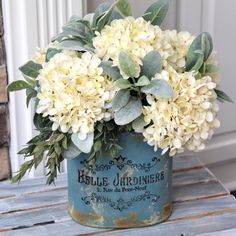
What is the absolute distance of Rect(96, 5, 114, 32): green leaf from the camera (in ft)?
3.50

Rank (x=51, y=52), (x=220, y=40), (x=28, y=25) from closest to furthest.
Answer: (x=51, y=52) < (x=28, y=25) < (x=220, y=40)

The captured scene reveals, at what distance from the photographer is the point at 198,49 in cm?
109

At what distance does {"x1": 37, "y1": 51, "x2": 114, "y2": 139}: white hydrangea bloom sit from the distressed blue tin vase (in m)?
0.10

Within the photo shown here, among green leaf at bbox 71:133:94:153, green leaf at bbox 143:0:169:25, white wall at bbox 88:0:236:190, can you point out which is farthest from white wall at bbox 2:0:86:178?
green leaf at bbox 71:133:94:153

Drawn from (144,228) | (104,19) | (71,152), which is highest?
(104,19)

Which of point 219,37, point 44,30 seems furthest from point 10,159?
point 219,37

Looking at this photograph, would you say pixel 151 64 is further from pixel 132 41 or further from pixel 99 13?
pixel 99 13

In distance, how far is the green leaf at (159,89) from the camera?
99 centimetres

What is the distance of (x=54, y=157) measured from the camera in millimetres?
1054

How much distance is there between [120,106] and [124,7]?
0.21 m

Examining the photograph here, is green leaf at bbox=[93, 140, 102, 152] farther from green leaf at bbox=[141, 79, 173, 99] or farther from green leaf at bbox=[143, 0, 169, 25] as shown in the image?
green leaf at bbox=[143, 0, 169, 25]

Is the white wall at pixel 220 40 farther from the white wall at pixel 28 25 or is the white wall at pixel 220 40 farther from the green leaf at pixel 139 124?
the green leaf at pixel 139 124

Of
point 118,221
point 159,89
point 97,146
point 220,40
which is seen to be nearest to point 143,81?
point 159,89

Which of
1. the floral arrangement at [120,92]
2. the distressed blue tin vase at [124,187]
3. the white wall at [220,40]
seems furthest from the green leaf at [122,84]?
the white wall at [220,40]
